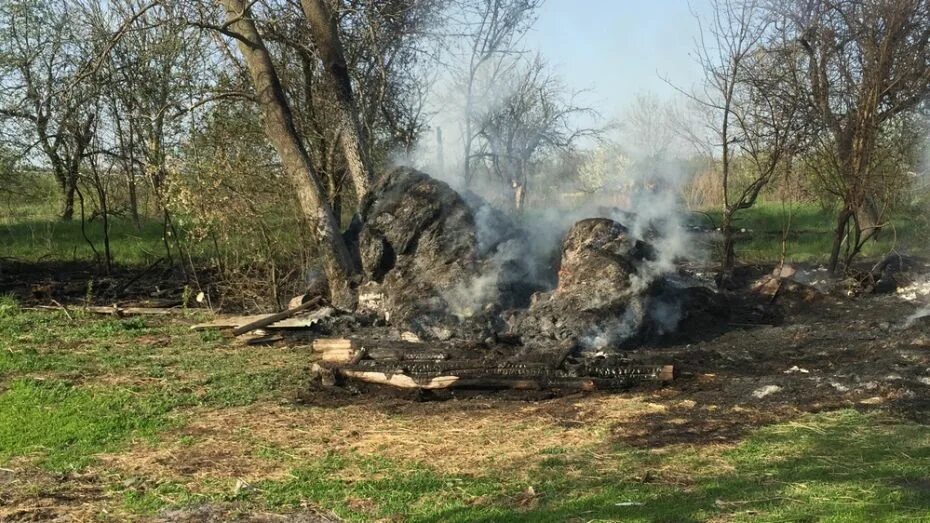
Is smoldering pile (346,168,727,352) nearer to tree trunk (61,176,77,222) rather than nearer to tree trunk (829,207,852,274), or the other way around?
tree trunk (829,207,852,274)

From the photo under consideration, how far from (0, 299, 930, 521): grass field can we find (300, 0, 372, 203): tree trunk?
478 cm

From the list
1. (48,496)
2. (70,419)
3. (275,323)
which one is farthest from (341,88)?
(48,496)

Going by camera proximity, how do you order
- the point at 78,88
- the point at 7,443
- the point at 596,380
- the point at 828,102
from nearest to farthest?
the point at 7,443, the point at 596,380, the point at 828,102, the point at 78,88

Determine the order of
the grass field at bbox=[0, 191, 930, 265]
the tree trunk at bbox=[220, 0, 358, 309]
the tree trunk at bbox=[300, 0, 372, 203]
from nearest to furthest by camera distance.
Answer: the tree trunk at bbox=[220, 0, 358, 309] < the tree trunk at bbox=[300, 0, 372, 203] < the grass field at bbox=[0, 191, 930, 265]

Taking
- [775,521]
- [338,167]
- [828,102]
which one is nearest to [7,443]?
[775,521]

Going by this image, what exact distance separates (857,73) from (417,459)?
11103 millimetres

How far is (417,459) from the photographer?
19.3 feet

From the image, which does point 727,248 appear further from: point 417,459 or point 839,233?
point 417,459

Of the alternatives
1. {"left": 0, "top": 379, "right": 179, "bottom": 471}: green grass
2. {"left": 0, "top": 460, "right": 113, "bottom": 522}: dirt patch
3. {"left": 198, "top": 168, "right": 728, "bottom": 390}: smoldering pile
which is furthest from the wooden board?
{"left": 0, "top": 460, "right": 113, "bottom": 522}: dirt patch

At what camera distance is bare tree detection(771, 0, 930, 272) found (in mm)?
12297

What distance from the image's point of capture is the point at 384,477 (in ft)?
17.9

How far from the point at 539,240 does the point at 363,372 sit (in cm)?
425

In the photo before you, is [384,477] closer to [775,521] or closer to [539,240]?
[775,521]

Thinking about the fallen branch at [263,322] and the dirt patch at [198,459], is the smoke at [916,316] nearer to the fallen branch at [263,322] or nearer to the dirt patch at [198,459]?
the dirt patch at [198,459]
